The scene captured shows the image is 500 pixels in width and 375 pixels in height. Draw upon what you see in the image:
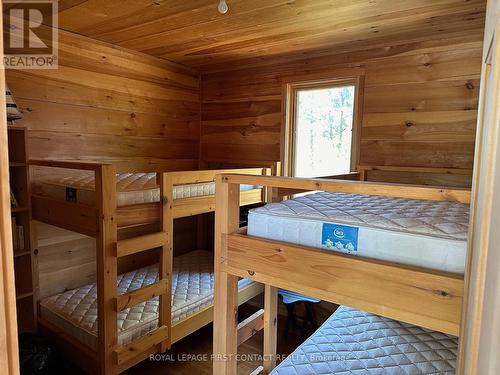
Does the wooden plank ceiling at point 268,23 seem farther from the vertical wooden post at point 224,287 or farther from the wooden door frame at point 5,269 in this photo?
the wooden door frame at point 5,269

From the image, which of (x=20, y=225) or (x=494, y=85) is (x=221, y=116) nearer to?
(x=20, y=225)

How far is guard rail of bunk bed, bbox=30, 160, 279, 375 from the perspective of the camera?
1813 mm

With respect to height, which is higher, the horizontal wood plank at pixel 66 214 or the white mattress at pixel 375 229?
the white mattress at pixel 375 229

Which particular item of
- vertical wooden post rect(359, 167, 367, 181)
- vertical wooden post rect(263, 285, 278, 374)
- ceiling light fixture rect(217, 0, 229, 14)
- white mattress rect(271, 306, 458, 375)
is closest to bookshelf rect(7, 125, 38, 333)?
ceiling light fixture rect(217, 0, 229, 14)

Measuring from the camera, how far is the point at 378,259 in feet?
A: 3.51

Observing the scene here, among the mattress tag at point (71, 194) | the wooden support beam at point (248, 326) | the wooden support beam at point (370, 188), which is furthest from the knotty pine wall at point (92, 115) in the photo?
the wooden support beam at point (370, 188)

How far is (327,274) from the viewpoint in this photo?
1.13m

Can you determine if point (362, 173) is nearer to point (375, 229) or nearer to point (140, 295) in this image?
Result: point (375, 229)

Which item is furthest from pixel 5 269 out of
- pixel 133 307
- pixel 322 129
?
pixel 322 129

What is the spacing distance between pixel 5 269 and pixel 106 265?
148 cm

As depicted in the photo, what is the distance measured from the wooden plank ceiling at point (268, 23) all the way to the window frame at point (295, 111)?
0.25m

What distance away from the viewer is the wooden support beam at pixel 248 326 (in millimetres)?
1779

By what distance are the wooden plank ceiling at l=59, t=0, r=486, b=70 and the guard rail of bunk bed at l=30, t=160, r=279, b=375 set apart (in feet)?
3.18

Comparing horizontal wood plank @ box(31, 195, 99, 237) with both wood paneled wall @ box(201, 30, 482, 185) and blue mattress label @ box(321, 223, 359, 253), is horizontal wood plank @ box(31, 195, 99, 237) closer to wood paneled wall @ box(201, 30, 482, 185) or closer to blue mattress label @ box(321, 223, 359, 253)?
blue mattress label @ box(321, 223, 359, 253)
